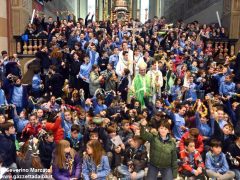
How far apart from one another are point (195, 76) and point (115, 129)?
4999mm

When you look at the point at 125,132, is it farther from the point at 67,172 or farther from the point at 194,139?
the point at 67,172

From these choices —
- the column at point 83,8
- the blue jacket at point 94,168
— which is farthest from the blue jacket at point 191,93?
the column at point 83,8

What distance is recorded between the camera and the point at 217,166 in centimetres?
684

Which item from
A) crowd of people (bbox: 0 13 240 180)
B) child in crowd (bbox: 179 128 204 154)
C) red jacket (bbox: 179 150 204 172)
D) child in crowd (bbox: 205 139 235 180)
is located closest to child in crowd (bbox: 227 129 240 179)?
crowd of people (bbox: 0 13 240 180)

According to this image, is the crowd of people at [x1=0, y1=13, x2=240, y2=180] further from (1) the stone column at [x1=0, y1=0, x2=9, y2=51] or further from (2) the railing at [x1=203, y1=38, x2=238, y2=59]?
(1) the stone column at [x1=0, y1=0, x2=9, y2=51]

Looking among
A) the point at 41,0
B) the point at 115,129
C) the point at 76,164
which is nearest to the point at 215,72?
the point at 115,129

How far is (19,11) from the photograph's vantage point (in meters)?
16.2

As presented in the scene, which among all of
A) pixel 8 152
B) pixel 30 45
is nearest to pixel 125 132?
pixel 8 152

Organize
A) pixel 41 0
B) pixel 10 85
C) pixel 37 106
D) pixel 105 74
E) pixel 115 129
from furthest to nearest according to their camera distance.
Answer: pixel 41 0 → pixel 105 74 → pixel 10 85 → pixel 37 106 → pixel 115 129

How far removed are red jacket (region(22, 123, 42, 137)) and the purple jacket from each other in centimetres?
189

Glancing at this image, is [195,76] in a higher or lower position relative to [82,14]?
lower

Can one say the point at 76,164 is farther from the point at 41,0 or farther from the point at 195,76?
the point at 41,0

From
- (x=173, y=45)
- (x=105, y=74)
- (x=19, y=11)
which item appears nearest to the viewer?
(x=105, y=74)

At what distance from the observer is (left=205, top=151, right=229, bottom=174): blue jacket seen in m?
6.81
